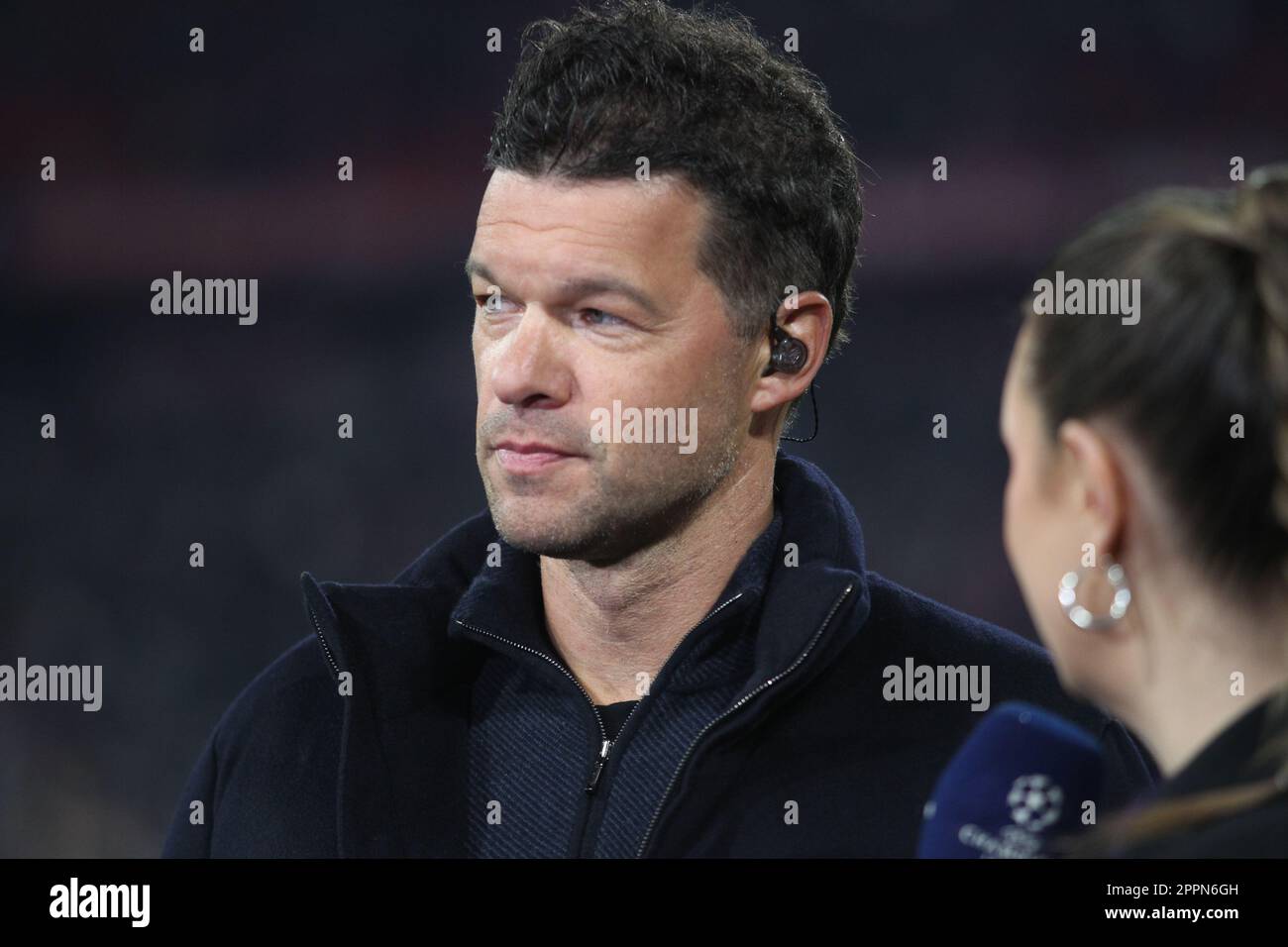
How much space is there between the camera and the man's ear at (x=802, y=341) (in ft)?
5.40

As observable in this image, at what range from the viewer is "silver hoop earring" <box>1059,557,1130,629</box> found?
3.33 feet

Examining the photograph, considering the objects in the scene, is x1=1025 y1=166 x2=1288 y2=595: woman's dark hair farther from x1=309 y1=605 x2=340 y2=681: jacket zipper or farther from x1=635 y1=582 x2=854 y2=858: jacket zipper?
x1=309 y1=605 x2=340 y2=681: jacket zipper

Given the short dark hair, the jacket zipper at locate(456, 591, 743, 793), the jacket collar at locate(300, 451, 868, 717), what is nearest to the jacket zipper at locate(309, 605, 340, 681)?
the jacket collar at locate(300, 451, 868, 717)

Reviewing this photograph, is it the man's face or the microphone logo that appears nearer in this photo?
the microphone logo

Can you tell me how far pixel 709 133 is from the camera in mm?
1567

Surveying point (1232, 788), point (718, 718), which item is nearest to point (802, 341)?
point (718, 718)

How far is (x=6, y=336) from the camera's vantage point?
8.99 ft

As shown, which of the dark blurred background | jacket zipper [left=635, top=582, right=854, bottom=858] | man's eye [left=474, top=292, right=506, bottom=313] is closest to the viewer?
jacket zipper [left=635, top=582, right=854, bottom=858]

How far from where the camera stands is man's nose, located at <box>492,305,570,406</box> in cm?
150

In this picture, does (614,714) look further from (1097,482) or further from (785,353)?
(1097,482)

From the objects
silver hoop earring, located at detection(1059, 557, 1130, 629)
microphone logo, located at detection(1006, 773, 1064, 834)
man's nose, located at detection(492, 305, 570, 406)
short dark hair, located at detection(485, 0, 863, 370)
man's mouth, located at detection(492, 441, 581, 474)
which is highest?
short dark hair, located at detection(485, 0, 863, 370)

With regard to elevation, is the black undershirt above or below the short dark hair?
below

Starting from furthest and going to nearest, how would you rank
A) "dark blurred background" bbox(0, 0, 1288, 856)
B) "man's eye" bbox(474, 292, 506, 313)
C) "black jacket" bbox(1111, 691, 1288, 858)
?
1. "dark blurred background" bbox(0, 0, 1288, 856)
2. "man's eye" bbox(474, 292, 506, 313)
3. "black jacket" bbox(1111, 691, 1288, 858)

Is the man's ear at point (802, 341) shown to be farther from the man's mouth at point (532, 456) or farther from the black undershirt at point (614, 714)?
the black undershirt at point (614, 714)
